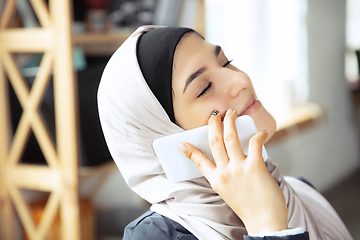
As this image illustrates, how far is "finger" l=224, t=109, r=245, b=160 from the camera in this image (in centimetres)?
65

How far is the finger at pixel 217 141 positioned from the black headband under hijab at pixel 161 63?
0.10 m

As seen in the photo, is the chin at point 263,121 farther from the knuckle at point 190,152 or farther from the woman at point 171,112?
the knuckle at point 190,152

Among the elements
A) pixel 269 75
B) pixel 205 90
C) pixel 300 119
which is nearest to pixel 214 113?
pixel 205 90

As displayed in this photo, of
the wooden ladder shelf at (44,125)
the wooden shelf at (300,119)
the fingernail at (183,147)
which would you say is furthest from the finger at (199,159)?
the wooden shelf at (300,119)

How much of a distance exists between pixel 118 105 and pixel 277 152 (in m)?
2.68

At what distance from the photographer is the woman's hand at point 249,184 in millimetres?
624

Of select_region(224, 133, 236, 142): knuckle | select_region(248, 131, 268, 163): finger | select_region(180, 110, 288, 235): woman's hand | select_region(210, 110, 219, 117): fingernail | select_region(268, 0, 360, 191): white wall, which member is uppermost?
select_region(210, 110, 219, 117): fingernail

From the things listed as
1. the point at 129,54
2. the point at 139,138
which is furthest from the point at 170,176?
the point at 129,54

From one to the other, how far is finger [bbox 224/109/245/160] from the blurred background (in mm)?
1166

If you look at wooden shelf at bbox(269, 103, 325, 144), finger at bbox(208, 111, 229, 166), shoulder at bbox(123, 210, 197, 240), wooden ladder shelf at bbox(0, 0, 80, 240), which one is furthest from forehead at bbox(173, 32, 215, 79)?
wooden shelf at bbox(269, 103, 325, 144)

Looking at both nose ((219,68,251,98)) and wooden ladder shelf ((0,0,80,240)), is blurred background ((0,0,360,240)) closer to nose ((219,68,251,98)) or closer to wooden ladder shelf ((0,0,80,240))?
wooden ladder shelf ((0,0,80,240))

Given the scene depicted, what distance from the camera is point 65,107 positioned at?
1635 millimetres

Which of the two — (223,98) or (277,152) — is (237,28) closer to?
(277,152)

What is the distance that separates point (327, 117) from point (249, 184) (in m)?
3.51
